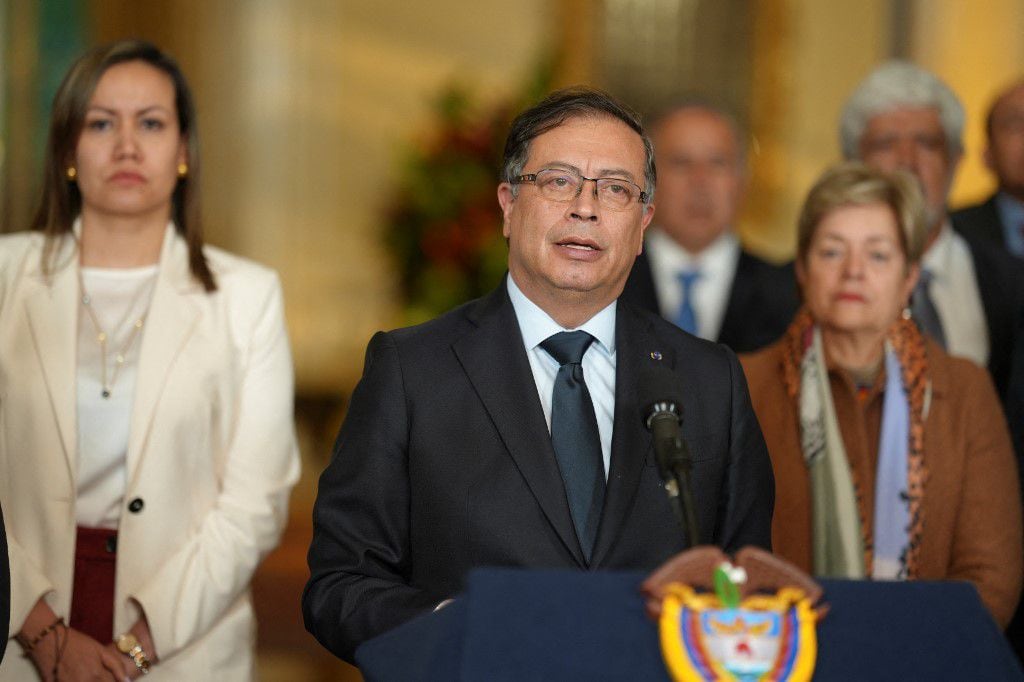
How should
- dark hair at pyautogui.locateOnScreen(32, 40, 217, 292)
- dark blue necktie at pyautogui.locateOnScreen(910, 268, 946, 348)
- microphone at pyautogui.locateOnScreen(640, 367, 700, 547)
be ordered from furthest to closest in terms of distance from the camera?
dark blue necktie at pyautogui.locateOnScreen(910, 268, 946, 348) → dark hair at pyautogui.locateOnScreen(32, 40, 217, 292) → microphone at pyautogui.locateOnScreen(640, 367, 700, 547)

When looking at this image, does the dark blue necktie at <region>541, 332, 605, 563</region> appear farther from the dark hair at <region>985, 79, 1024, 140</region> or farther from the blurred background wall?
the blurred background wall

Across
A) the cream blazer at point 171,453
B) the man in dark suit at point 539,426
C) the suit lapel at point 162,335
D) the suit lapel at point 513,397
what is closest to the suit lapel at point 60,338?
the cream blazer at point 171,453

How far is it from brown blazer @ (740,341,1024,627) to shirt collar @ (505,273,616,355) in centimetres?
102

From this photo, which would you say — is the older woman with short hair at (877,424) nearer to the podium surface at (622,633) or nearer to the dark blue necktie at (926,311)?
the dark blue necktie at (926,311)

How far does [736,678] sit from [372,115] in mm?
7289

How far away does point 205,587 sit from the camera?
3.16 meters

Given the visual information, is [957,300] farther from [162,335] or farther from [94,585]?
[94,585]

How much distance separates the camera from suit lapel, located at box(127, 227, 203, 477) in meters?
3.21

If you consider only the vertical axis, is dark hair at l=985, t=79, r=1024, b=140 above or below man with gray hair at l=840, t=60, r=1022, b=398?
above

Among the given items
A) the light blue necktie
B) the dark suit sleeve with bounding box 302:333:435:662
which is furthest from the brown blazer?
the dark suit sleeve with bounding box 302:333:435:662

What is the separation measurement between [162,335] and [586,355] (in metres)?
1.07

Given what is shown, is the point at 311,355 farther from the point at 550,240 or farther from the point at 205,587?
the point at 550,240

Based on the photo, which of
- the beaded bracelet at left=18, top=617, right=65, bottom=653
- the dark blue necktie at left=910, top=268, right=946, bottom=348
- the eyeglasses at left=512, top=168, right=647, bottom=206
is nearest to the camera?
the eyeglasses at left=512, top=168, right=647, bottom=206

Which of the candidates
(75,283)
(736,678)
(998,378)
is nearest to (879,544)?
(998,378)
